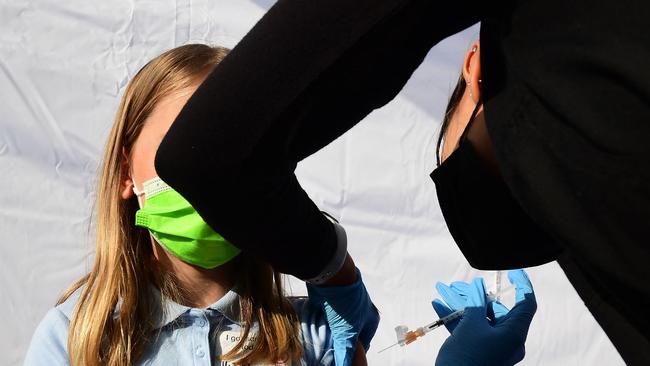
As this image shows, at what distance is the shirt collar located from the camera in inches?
44.8

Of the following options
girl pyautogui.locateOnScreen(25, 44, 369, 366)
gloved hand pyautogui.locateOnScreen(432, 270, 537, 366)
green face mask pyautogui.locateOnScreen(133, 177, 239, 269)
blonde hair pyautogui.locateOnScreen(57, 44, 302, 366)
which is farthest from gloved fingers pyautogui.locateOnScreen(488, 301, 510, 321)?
green face mask pyautogui.locateOnScreen(133, 177, 239, 269)

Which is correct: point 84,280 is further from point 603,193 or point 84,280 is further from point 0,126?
point 603,193

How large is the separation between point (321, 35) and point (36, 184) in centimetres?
114

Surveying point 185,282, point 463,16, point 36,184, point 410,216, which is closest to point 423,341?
point 410,216

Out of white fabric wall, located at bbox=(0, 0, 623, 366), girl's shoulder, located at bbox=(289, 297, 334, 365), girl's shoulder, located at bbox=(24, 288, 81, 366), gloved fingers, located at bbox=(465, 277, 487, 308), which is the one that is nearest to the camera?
girl's shoulder, located at bbox=(24, 288, 81, 366)

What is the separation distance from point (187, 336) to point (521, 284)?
603mm

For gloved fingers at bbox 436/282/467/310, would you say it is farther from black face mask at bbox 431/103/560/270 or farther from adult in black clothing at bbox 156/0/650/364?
adult in black clothing at bbox 156/0/650/364

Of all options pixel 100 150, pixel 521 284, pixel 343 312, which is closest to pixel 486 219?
pixel 343 312

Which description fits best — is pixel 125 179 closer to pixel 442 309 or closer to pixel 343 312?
pixel 343 312

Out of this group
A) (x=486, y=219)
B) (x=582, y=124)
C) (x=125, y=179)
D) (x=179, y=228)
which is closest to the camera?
(x=582, y=124)

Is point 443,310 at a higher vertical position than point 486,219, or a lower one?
lower

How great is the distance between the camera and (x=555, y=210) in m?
0.54

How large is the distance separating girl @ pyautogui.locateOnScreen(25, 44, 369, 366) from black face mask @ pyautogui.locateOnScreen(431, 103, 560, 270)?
32 cm

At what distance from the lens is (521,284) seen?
54.3 inches
